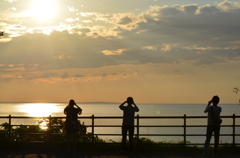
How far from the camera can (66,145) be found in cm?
1636

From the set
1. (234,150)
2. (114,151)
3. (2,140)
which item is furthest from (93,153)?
(234,150)

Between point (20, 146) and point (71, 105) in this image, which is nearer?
point (71, 105)

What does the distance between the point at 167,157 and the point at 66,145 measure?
4.46m

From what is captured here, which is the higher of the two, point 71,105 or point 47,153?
point 71,105

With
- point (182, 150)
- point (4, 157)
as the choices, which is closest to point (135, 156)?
point (182, 150)

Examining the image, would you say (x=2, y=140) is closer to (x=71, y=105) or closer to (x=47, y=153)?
(x=47, y=153)

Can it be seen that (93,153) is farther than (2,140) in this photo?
No

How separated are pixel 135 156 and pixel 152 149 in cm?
162

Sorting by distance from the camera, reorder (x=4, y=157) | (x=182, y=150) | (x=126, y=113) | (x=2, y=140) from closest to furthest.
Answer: (x=4, y=157) < (x=126, y=113) < (x=182, y=150) < (x=2, y=140)

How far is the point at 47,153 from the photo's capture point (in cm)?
1536

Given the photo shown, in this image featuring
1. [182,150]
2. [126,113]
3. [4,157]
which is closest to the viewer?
[4,157]

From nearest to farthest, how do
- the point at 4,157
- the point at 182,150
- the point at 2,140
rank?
the point at 4,157 → the point at 182,150 → the point at 2,140

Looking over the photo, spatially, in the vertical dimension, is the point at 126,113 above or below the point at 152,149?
above

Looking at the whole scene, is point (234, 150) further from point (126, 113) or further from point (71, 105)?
point (71, 105)
